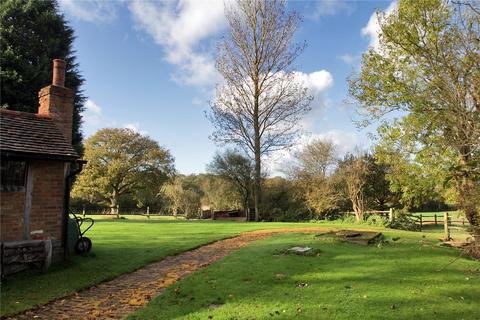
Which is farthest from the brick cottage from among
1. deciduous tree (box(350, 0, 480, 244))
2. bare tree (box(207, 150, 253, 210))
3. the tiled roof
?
bare tree (box(207, 150, 253, 210))

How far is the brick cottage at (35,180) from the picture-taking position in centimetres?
895

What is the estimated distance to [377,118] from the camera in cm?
1588

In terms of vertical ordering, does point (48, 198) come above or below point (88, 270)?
above

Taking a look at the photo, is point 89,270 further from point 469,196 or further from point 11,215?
point 469,196

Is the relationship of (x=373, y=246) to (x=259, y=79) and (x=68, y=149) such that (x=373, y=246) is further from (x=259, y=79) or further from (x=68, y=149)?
(x=259, y=79)

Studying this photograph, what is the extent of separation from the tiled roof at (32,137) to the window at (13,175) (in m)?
0.40

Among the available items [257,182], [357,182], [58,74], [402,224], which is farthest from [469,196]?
[257,182]

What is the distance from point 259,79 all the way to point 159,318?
29.3 metres

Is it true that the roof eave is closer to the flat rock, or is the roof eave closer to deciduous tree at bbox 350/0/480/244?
the flat rock

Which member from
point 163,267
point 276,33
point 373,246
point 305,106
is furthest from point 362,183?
point 163,267

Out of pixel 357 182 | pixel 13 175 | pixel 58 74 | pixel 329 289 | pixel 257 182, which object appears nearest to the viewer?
pixel 329 289

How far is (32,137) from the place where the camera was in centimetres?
993

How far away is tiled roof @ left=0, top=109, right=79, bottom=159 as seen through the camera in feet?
30.3

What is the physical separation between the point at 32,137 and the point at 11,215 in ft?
7.15
